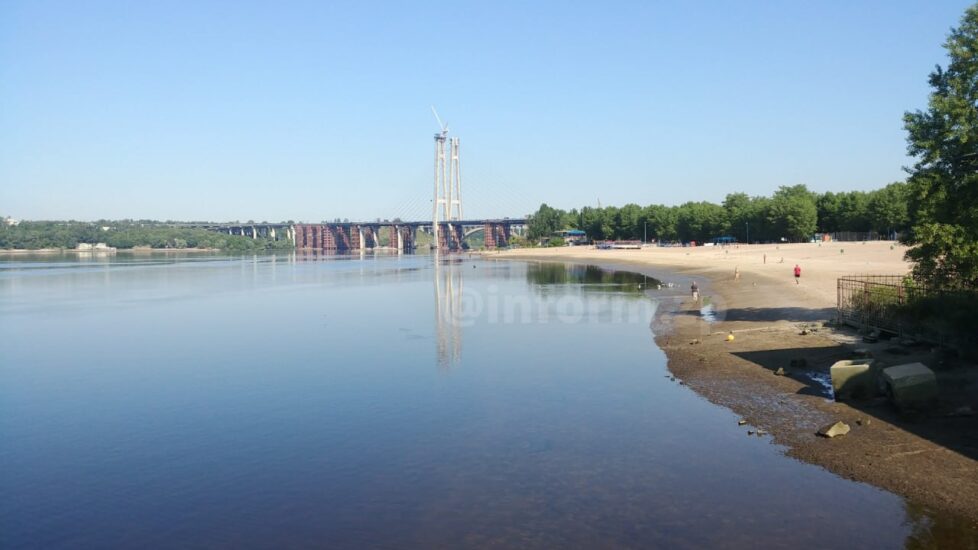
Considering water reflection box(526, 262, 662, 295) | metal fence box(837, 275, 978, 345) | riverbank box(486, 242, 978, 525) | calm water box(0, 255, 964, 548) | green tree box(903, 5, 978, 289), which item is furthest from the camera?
water reflection box(526, 262, 662, 295)

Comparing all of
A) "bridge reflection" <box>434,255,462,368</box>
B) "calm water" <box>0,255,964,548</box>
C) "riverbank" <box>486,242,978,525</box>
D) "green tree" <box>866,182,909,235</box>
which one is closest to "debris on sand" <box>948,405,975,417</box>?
"riverbank" <box>486,242,978,525</box>

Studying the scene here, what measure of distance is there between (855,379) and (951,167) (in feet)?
37.1

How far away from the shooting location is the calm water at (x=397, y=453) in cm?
1404

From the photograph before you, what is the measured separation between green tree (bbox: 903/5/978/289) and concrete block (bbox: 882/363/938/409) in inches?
364

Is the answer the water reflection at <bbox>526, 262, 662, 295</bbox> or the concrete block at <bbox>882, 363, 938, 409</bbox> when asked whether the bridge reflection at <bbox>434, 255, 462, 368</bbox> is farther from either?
the concrete block at <bbox>882, 363, 938, 409</bbox>

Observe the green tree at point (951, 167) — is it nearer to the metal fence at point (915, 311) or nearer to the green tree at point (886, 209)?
the metal fence at point (915, 311)

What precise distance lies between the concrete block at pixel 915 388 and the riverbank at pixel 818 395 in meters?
0.36

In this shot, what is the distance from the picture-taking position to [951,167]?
1049 inches

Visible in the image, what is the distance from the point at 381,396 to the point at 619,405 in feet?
28.2

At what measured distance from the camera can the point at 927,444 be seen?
54.2 ft

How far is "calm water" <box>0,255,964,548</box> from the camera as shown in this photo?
14.0 meters

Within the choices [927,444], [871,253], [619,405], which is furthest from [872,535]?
[871,253]

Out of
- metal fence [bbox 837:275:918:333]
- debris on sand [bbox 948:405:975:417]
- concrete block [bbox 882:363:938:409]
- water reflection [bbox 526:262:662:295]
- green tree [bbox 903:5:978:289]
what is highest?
green tree [bbox 903:5:978:289]

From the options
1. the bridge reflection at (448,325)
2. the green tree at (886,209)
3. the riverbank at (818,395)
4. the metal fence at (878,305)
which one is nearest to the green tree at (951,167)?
the metal fence at (878,305)
